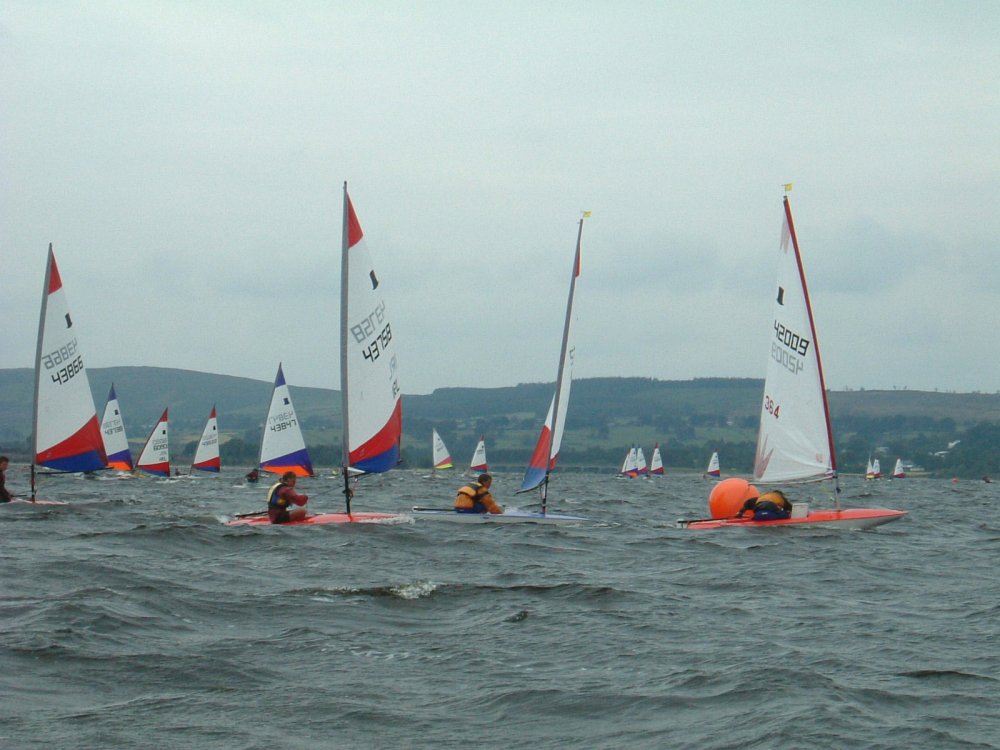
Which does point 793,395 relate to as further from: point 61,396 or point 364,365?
point 61,396

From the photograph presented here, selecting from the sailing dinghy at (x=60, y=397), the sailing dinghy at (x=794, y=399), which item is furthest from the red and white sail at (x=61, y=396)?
the sailing dinghy at (x=794, y=399)

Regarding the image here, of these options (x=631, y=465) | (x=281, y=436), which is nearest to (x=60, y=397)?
(x=281, y=436)

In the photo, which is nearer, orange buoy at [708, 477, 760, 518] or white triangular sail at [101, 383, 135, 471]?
orange buoy at [708, 477, 760, 518]

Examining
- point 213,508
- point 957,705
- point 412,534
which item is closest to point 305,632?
point 957,705

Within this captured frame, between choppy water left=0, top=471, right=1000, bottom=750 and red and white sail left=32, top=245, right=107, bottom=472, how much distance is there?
7.90 m

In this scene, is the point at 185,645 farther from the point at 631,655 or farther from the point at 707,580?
the point at 707,580

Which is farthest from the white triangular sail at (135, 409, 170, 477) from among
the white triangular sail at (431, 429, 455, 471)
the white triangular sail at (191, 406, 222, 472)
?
the white triangular sail at (431, 429, 455, 471)

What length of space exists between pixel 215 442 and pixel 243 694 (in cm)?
6600

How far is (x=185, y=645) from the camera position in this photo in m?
10.2

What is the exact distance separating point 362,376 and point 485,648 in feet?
39.7

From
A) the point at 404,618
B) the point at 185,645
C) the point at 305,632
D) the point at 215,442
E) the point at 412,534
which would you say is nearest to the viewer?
the point at 185,645

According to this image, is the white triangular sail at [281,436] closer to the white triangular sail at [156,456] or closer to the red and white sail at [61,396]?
the white triangular sail at [156,456]

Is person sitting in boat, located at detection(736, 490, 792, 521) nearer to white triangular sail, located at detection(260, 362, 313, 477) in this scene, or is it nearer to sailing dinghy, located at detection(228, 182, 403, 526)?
sailing dinghy, located at detection(228, 182, 403, 526)

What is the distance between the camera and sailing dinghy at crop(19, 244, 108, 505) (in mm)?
26109
